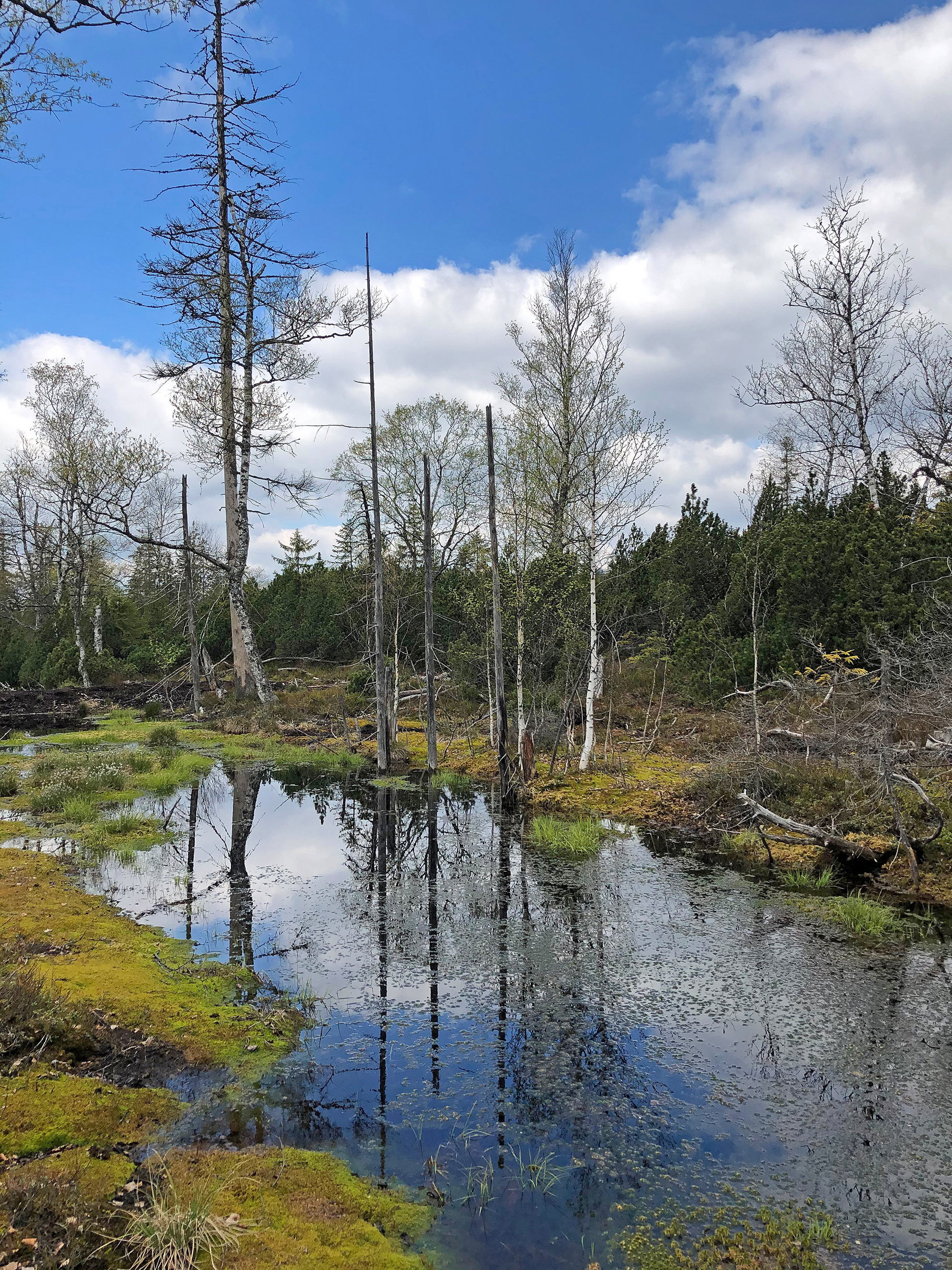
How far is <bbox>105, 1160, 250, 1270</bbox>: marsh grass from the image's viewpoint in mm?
2971

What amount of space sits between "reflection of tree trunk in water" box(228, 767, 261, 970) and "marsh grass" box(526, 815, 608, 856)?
399cm

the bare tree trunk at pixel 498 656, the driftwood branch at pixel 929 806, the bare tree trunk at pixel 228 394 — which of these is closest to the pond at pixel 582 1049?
the driftwood branch at pixel 929 806

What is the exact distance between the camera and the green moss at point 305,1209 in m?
3.21

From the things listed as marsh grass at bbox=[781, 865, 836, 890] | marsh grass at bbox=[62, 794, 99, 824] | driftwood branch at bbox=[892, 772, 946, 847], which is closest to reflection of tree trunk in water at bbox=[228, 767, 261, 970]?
marsh grass at bbox=[62, 794, 99, 824]

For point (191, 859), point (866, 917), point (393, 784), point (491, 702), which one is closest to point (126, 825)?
point (191, 859)

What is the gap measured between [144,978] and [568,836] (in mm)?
6122

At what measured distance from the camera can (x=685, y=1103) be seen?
180 inches

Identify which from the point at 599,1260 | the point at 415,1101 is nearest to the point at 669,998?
the point at 415,1101

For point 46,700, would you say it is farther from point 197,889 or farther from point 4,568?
point 197,889

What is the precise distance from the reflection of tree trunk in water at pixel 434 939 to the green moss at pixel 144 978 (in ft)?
3.23

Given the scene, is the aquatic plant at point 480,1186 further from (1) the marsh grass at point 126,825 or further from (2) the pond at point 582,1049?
(1) the marsh grass at point 126,825

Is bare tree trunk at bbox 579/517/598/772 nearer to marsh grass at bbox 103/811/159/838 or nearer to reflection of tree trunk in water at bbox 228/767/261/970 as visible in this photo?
reflection of tree trunk in water at bbox 228/767/261/970

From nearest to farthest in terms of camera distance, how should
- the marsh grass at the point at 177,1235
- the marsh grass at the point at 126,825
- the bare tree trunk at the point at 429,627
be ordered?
the marsh grass at the point at 177,1235 < the marsh grass at the point at 126,825 < the bare tree trunk at the point at 429,627

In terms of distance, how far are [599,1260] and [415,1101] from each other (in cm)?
155
